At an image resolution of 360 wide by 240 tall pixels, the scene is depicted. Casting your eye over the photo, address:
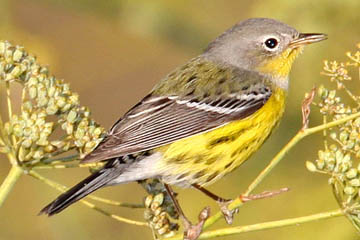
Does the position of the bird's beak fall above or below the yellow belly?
above

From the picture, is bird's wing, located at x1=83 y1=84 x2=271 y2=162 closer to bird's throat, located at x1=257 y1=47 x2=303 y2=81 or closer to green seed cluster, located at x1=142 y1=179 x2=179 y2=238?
bird's throat, located at x1=257 y1=47 x2=303 y2=81

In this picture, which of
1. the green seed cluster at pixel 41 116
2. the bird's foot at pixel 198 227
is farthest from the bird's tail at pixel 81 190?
the bird's foot at pixel 198 227

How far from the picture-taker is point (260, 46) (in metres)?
5.25

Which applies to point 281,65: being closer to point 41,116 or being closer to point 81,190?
point 81,190

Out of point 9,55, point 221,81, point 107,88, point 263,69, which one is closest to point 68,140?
point 9,55

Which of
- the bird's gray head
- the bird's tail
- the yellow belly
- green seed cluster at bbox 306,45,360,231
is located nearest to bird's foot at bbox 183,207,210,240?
green seed cluster at bbox 306,45,360,231

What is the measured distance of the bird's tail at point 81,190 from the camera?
146 inches

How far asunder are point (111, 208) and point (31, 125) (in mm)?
2292

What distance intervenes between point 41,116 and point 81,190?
64 centimetres

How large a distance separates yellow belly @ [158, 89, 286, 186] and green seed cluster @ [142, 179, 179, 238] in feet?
1.55

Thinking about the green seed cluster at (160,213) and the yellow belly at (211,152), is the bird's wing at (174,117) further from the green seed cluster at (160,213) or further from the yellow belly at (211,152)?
the green seed cluster at (160,213)

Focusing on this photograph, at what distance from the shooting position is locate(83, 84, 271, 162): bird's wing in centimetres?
415

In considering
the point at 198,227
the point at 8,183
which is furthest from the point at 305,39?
the point at 8,183

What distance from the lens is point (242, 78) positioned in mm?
5039
